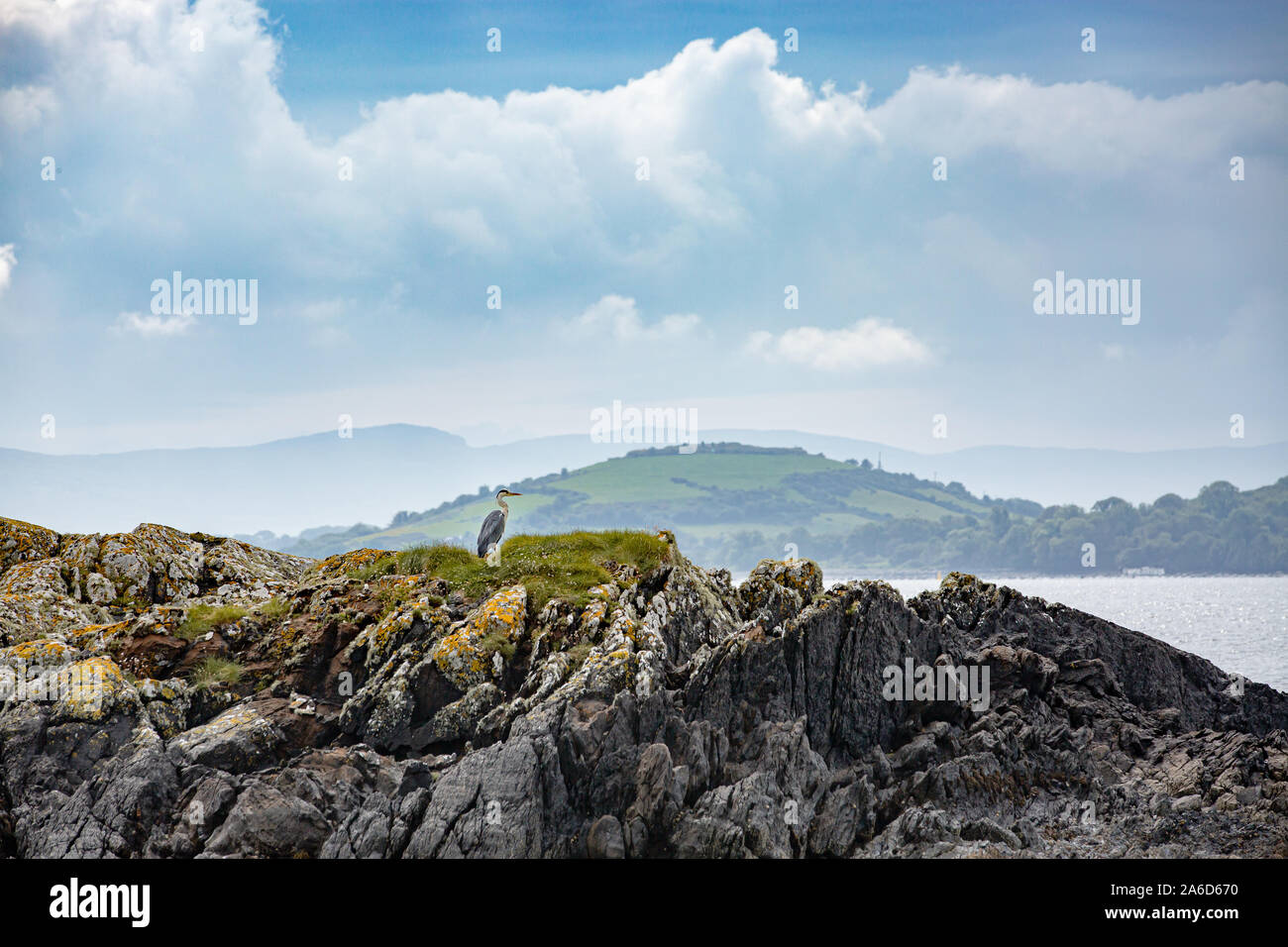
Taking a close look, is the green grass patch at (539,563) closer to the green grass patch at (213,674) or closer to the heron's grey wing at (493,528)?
the heron's grey wing at (493,528)

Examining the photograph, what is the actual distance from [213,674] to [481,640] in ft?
18.6

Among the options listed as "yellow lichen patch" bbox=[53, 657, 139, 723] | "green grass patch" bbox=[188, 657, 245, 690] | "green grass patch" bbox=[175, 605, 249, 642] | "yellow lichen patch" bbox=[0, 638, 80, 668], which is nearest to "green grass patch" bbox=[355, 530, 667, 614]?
"green grass patch" bbox=[175, 605, 249, 642]

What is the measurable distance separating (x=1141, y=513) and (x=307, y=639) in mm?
172293

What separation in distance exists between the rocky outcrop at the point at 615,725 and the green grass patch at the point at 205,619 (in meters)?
0.08

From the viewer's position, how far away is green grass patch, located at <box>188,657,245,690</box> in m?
19.5

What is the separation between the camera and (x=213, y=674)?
19750 mm

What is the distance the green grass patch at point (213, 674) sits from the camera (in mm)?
19453

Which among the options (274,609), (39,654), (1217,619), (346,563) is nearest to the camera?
(39,654)

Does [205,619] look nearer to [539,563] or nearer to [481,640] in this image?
[481,640]

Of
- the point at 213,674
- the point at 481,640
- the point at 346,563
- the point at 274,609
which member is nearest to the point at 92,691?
the point at 213,674

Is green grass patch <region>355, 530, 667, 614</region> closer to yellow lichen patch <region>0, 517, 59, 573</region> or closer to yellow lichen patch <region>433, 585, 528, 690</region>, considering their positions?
yellow lichen patch <region>433, 585, 528, 690</region>
